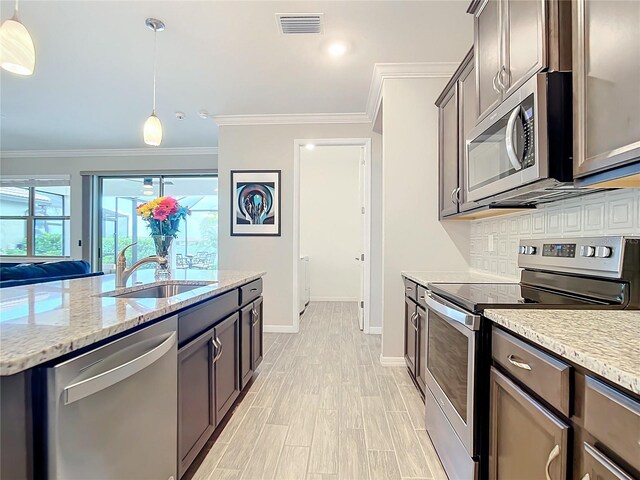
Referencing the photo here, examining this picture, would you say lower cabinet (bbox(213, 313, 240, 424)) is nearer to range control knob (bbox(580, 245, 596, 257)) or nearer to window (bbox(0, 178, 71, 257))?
range control knob (bbox(580, 245, 596, 257))

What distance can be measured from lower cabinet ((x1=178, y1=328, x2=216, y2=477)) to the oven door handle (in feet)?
3.73

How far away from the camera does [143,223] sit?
6.14m

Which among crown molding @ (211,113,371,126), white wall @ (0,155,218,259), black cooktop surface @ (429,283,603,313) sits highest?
crown molding @ (211,113,371,126)

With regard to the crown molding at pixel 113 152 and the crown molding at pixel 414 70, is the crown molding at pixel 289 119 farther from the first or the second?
the crown molding at pixel 113 152

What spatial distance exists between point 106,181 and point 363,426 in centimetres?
613

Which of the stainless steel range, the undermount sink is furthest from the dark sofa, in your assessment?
the stainless steel range

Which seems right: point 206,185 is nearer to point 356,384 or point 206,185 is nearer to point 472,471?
point 356,384

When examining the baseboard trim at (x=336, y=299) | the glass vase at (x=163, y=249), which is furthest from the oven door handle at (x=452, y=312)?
the baseboard trim at (x=336, y=299)

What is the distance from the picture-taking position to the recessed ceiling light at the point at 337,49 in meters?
2.67

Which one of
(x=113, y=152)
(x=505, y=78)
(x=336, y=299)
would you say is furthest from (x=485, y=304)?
(x=113, y=152)

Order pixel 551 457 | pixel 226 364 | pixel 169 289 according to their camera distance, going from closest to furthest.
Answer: pixel 551 457, pixel 226 364, pixel 169 289

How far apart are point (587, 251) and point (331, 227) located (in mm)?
5449

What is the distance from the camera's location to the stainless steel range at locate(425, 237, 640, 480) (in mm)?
1181

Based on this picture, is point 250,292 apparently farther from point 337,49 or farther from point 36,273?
point 337,49
